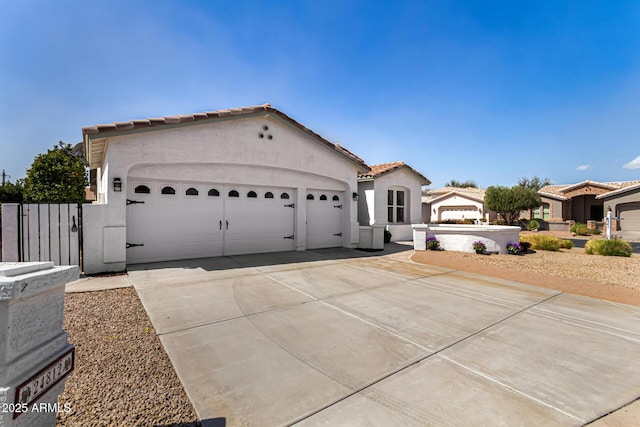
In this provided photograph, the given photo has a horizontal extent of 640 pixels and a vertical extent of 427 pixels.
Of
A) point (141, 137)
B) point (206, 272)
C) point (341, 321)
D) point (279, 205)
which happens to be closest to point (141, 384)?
point (341, 321)

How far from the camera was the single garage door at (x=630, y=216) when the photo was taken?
25.0 meters

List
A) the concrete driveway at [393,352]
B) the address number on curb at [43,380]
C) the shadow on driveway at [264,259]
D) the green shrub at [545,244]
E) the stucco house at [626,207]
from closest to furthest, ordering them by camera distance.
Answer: the address number on curb at [43,380]
the concrete driveway at [393,352]
the shadow on driveway at [264,259]
the green shrub at [545,244]
the stucco house at [626,207]

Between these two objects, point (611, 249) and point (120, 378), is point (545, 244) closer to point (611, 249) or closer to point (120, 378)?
point (611, 249)

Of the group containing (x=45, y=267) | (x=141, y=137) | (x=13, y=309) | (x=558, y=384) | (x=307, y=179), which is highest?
(x=141, y=137)

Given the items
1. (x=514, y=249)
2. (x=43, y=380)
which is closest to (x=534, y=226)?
(x=514, y=249)

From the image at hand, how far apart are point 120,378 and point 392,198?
14590 millimetres

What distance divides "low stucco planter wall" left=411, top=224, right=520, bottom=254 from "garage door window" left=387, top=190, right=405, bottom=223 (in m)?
3.47

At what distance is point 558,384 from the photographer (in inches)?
120

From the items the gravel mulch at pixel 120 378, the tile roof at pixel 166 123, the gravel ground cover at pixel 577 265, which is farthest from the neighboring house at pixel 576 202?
the gravel mulch at pixel 120 378

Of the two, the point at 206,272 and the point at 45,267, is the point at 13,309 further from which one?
the point at 206,272

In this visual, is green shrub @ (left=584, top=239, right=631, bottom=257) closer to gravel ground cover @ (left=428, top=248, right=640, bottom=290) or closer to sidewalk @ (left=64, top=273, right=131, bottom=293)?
gravel ground cover @ (left=428, top=248, right=640, bottom=290)

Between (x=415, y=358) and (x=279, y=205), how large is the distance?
8.40m

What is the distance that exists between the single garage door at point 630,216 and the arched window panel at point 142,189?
3596 cm

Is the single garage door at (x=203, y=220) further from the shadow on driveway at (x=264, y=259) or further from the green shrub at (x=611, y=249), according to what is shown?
the green shrub at (x=611, y=249)
